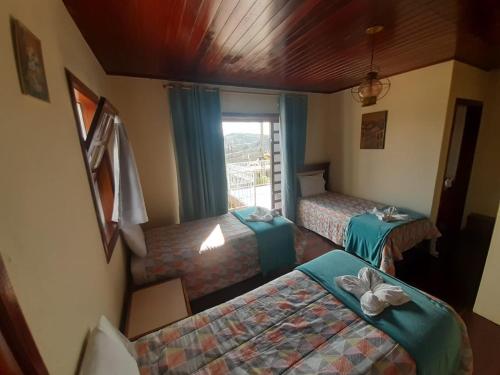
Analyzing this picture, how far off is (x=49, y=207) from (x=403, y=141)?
138 inches

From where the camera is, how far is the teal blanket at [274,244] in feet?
7.59

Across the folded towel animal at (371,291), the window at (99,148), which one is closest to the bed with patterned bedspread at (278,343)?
the folded towel animal at (371,291)

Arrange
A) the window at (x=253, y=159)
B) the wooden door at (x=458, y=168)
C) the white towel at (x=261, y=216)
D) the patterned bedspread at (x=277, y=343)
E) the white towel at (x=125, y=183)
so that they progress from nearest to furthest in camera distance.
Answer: the patterned bedspread at (x=277, y=343), the white towel at (x=125, y=183), the white towel at (x=261, y=216), the wooden door at (x=458, y=168), the window at (x=253, y=159)

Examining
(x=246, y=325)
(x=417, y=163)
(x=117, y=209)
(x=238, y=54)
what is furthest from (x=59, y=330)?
(x=417, y=163)

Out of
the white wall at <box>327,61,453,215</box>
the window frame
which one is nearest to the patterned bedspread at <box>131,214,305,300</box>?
the window frame

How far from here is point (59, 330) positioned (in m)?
0.69

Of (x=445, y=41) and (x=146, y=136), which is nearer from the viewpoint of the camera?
(x=445, y=41)

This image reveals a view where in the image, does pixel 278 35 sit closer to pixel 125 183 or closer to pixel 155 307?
pixel 125 183

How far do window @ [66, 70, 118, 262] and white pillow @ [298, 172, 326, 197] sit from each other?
2796 millimetres

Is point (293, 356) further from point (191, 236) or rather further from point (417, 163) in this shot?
point (417, 163)

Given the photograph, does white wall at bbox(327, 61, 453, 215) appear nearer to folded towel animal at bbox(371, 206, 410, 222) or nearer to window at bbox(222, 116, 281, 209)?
folded towel animal at bbox(371, 206, 410, 222)

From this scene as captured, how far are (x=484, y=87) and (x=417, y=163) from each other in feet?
4.23

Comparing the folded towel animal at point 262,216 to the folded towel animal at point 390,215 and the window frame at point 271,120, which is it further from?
the folded towel animal at point 390,215

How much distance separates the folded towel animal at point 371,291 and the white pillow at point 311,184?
2205 mm
